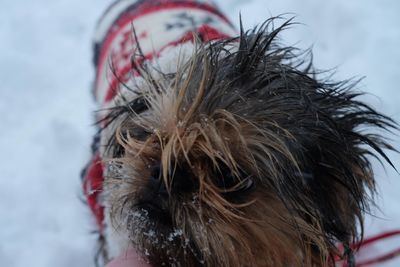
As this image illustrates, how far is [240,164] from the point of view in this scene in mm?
2154

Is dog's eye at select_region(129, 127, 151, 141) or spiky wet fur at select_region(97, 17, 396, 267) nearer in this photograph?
spiky wet fur at select_region(97, 17, 396, 267)

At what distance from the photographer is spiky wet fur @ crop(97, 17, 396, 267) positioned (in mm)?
2105

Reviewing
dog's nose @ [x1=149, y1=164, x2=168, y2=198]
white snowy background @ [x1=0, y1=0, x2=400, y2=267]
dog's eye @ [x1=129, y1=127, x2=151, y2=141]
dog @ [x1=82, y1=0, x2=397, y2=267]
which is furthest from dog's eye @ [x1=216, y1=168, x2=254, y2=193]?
white snowy background @ [x1=0, y1=0, x2=400, y2=267]

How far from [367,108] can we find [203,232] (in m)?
0.95

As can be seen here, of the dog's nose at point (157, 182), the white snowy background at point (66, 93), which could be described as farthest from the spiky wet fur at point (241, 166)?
the white snowy background at point (66, 93)

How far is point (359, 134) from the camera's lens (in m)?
Result: 2.46

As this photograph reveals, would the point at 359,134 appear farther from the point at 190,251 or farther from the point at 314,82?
the point at 190,251

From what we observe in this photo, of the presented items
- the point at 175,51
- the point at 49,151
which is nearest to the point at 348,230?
the point at 175,51

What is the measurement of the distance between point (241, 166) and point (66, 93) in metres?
3.45

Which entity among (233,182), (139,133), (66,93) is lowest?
(233,182)

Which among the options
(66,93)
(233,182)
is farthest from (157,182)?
(66,93)

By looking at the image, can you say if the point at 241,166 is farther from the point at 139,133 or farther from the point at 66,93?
the point at 66,93

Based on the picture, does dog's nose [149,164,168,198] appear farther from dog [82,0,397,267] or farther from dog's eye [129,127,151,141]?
dog's eye [129,127,151,141]

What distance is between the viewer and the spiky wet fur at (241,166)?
211cm
